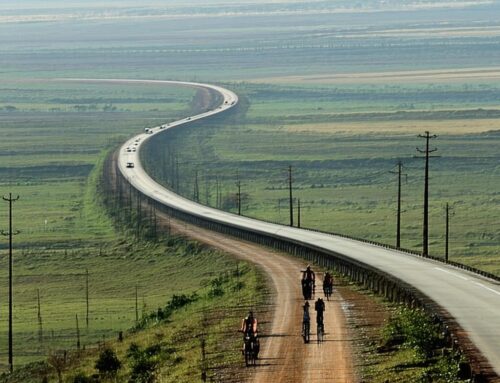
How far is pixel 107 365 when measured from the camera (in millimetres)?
40250

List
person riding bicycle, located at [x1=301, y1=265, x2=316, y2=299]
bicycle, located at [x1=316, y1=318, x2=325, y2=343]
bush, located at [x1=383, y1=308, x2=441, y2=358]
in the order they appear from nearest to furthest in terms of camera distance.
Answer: bush, located at [x1=383, y1=308, x2=441, y2=358] → bicycle, located at [x1=316, y1=318, x2=325, y2=343] → person riding bicycle, located at [x1=301, y1=265, x2=316, y2=299]

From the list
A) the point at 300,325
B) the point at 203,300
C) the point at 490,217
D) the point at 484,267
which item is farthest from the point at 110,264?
the point at 300,325

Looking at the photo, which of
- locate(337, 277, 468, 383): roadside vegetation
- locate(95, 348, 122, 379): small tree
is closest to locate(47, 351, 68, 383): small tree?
locate(95, 348, 122, 379): small tree

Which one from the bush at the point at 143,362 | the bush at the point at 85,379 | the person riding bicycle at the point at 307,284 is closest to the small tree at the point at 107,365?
the bush at the point at 85,379

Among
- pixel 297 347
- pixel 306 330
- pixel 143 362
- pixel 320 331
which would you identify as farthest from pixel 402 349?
pixel 143 362

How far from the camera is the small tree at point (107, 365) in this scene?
39.7 m

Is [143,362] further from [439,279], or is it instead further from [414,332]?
[439,279]

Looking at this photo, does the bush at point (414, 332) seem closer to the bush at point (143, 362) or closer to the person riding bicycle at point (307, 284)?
the person riding bicycle at point (307, 284)

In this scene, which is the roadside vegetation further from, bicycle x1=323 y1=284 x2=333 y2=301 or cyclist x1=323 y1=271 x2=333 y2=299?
bicycle x1=323 y1=284 x2=333 y2=301

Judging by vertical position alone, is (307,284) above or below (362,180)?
below

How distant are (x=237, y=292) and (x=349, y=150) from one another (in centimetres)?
12078

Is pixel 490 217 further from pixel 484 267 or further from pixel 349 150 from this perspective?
pixel 349 150

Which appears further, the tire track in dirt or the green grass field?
the green grass field

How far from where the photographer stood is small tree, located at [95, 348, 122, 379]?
3969 centimetres
